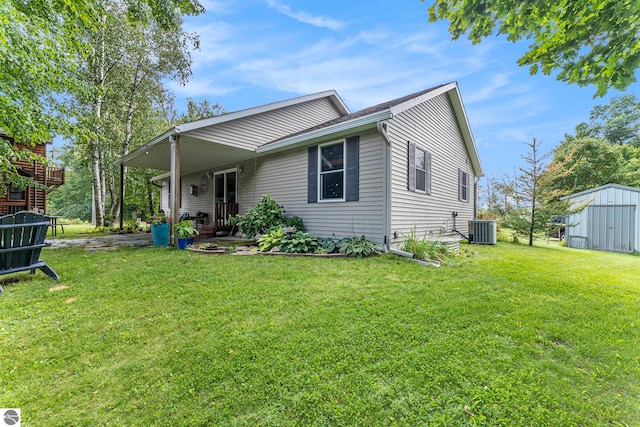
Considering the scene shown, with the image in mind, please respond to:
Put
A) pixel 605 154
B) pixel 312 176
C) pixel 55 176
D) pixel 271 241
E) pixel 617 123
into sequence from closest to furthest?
pixel 271 241 → pixel 312 176 → pixel 55 176 → pixel 605 154 → pixel 617 123

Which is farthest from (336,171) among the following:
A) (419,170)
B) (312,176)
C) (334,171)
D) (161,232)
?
(161,232)

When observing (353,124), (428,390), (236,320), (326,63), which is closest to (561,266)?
(353,124)

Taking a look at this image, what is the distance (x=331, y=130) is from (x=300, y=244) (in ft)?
8.98

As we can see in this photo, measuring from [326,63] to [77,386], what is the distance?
12440 millimetres

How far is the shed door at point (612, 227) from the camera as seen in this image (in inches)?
369

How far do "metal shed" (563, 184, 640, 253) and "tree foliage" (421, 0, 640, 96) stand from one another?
9.28 m

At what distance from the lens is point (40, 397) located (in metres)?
1.52

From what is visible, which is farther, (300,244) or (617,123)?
(617,123)

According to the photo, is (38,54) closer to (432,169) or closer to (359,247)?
(359,247)

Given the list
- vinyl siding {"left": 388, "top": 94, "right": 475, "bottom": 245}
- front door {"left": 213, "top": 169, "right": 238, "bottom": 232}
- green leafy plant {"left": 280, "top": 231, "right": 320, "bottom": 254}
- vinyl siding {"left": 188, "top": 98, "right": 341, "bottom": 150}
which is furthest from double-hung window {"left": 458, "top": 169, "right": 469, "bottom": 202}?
front door {"left": 213, "top": 169, "right": 238, "bottom": 232}

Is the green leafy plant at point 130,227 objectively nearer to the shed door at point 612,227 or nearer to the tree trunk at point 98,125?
the tree trunk at point 98,125

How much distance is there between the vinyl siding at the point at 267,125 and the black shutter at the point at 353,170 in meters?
3.31
